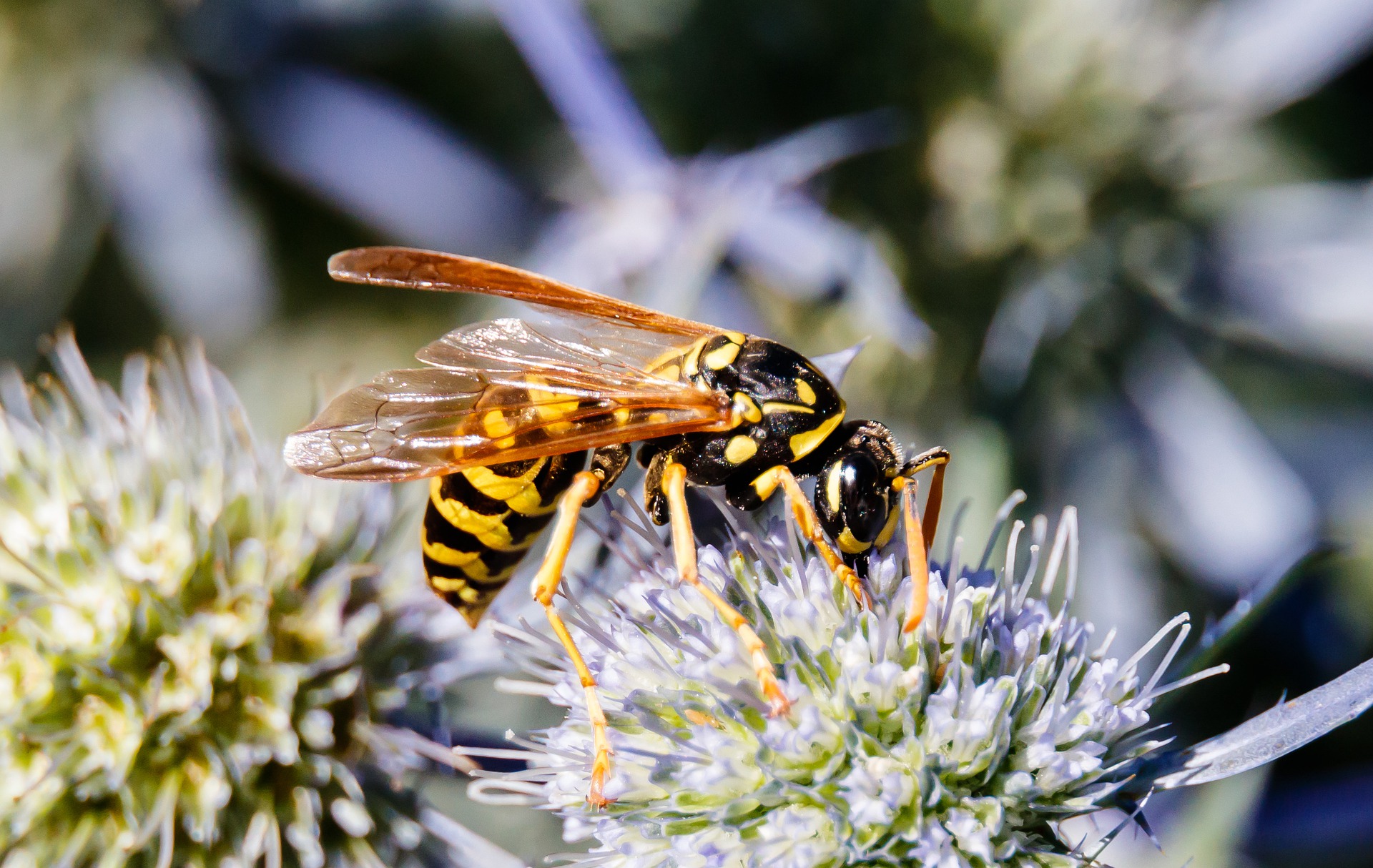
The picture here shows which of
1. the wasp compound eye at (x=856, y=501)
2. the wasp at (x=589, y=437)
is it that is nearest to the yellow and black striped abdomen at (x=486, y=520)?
the wasp at (x=589, y=437)

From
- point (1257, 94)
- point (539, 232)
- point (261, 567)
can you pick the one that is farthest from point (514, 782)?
point (1257, 94)

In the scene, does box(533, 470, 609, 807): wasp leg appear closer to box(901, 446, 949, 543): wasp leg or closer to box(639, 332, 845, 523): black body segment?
box(639, 332, 845, 523): black body segment

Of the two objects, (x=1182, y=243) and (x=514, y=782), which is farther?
(x=1182, y=243)

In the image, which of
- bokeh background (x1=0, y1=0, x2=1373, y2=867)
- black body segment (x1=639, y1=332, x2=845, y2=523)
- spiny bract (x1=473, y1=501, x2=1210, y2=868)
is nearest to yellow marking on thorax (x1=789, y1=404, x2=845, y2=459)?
black body segment (x1=639, y1=332, x2=845, y2=523)

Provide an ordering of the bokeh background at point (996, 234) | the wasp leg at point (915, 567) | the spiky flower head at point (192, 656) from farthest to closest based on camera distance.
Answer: the bokeh background at point (996, 234)
the spiky flower head at point (192, 656)
the wasp leg at point (915, 567)

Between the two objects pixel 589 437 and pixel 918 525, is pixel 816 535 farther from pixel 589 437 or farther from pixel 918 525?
pixel 589 437

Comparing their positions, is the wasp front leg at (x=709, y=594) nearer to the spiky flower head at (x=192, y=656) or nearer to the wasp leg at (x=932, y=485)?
the wasp leg at (x=932, y=485)

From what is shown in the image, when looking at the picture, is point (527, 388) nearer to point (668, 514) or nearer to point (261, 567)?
point (668, 514)
